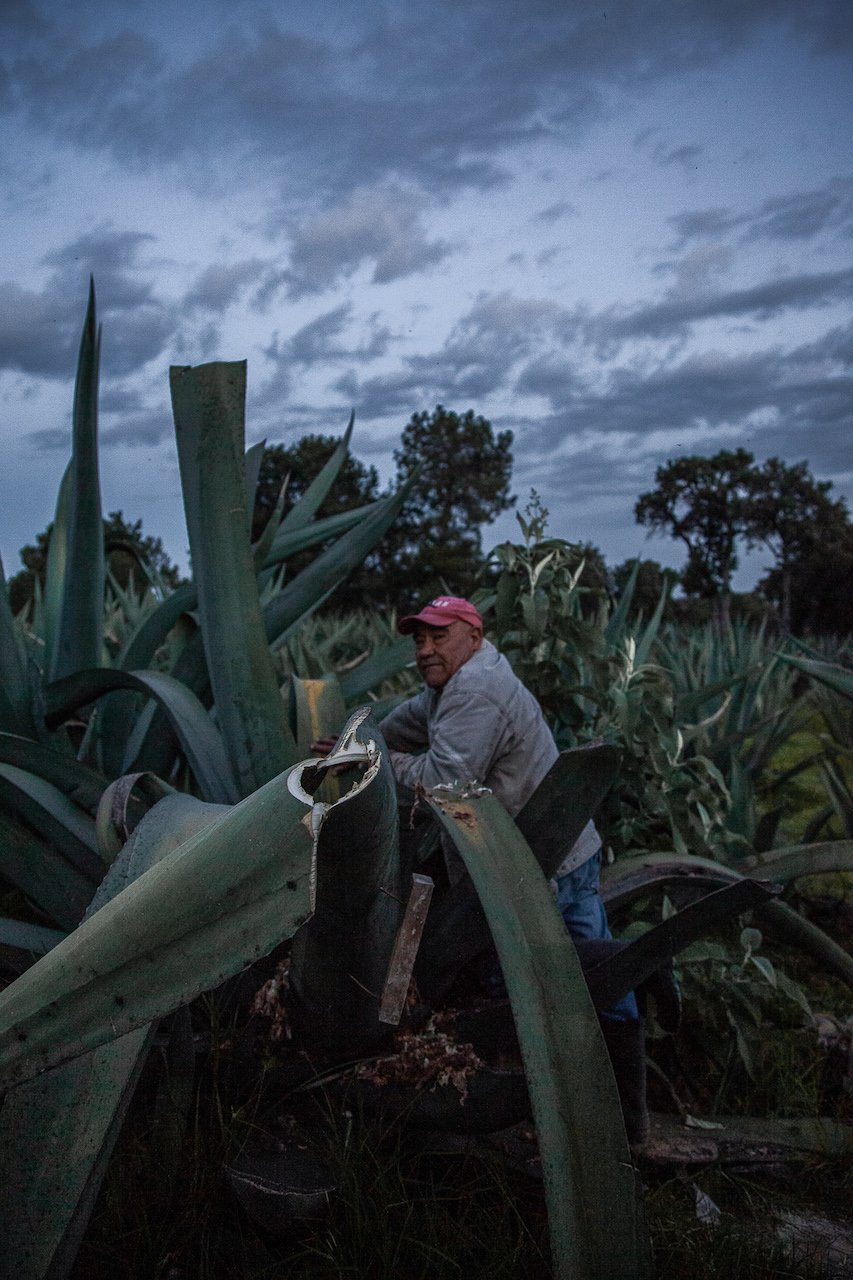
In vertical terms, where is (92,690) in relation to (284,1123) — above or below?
above

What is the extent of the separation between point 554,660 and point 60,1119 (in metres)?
2.02

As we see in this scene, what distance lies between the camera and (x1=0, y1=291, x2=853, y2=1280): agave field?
0.91 meters

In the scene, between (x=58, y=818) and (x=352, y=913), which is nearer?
(x=352, y=913)

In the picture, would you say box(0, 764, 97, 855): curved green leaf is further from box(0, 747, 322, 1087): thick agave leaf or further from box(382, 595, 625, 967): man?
box(0, 747, 322, 1087): thick agave leaf

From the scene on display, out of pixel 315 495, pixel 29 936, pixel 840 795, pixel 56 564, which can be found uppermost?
pixel 315 495

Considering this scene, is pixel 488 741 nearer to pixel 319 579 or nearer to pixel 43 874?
pixel 319 579

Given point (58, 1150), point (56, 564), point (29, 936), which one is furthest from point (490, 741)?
point (56, 564)

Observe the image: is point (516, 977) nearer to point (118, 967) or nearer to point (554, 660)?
point (118, 967)

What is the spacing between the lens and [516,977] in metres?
1.16

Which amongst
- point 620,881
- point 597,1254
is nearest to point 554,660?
point 620,881

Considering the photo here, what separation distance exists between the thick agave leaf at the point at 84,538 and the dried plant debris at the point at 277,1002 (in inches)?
41.4

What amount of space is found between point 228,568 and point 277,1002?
817mm

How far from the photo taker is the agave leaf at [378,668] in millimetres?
2670

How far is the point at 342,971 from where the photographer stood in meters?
1.52
